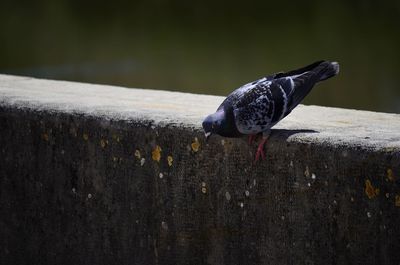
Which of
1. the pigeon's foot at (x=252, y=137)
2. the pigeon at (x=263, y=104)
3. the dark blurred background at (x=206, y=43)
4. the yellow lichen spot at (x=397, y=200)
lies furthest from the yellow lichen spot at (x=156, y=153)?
the dark blurred background at (x=206, y=43)

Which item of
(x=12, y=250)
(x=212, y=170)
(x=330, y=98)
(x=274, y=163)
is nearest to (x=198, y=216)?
(x=212, y=170)

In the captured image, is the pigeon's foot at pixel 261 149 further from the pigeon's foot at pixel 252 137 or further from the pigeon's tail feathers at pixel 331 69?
the pigeon's tail feathers at pixel 331 69

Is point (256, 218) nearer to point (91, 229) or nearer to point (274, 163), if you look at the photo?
point (274, 163)

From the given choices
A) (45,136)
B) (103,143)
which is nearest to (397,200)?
(103,143)

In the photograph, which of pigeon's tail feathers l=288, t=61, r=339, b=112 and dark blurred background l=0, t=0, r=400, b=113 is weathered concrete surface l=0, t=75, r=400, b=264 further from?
dark blurred background l=0, t=0, r=400, b=113

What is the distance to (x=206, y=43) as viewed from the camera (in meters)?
11.9

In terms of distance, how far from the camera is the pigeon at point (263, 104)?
3422 millimetres

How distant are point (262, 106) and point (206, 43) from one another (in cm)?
851

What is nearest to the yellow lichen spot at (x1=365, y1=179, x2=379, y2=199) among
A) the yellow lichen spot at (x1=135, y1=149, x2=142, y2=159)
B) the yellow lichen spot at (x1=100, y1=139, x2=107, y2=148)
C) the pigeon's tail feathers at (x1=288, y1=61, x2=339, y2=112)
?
the pigeon's tail feathers at (x1=288, y1=61, x2=339, y2=112)

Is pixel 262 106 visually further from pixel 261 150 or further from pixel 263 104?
pixel 261 150

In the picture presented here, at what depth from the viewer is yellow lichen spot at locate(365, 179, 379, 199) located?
10.0ft

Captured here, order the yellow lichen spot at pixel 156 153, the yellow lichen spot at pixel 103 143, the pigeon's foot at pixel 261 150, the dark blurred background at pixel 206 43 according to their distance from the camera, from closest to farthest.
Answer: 1. the pigeon's foot at pixel 261 150
2. the yellow lichen spot at pixel 156 153
3. the yellow lichen spot at pixel 103 143
4. the dark blurred background at pixel 206 43

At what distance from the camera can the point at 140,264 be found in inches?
150

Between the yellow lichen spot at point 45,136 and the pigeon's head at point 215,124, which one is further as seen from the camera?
the yellow lichen spot at point 45,136
